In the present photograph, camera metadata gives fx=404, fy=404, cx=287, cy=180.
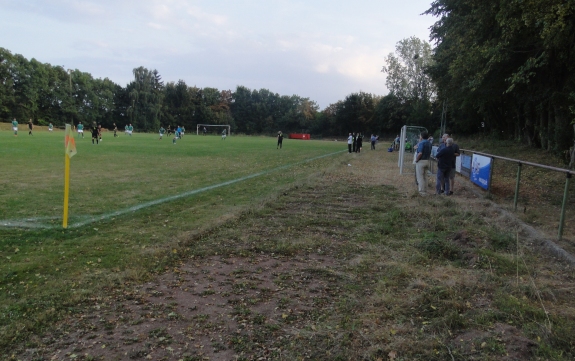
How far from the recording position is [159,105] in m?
95.2

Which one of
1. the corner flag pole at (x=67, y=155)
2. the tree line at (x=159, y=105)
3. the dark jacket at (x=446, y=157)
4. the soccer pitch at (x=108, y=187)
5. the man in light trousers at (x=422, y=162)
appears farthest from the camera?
the tree line at (x=159, y=105)

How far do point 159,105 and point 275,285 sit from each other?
319ft

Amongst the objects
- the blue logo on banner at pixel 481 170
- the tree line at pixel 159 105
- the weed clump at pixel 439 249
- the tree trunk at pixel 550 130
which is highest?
the tree line at pixel 159 105

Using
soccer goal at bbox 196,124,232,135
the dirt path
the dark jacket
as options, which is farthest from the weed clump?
soccer goal at bbox 196,124,232,135

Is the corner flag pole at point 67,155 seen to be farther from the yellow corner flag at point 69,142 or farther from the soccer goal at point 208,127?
the soccer goal at point 208,127

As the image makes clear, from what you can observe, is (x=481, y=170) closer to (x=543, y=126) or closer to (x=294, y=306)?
(x=294, y=306)

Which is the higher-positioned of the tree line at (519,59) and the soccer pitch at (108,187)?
the tree line at (519,59)

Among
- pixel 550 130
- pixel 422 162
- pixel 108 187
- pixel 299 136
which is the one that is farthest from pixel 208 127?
pixel 422 162

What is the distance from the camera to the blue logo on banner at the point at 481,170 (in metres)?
12.5

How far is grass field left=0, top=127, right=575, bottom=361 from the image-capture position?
3.30m

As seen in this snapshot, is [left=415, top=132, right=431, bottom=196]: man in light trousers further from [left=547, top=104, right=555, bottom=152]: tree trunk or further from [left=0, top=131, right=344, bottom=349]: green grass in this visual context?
[left=547, top=104, right=555, bottom=152]: tree trunk

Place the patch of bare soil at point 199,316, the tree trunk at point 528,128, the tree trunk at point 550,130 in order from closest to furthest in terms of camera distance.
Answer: the patch of bare soil at point 199,316, the tree trunk at point 550,130, the tree trunk at point 528,128

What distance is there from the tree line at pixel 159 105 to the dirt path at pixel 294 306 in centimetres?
7390

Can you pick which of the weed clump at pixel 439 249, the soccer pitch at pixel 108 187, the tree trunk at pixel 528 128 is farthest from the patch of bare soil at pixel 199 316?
the tree trunk at pixel 528 128
